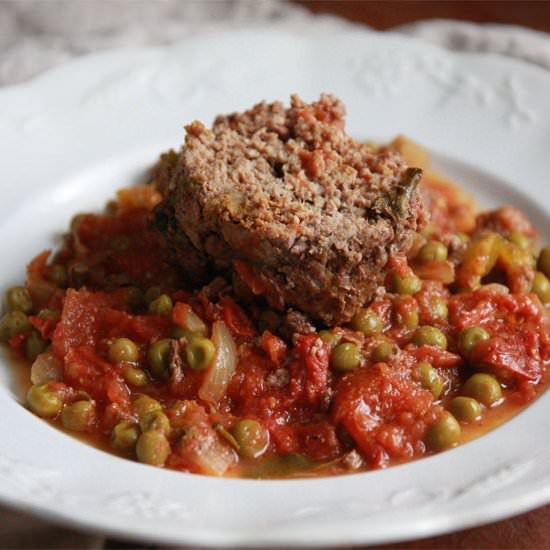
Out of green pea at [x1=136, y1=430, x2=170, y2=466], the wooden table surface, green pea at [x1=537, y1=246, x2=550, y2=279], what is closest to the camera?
green pea at [x1=136, y1=430, x2=170, y2=466]

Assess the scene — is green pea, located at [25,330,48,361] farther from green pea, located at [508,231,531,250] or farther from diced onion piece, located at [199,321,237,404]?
green pea, located at [508,231,531,250]

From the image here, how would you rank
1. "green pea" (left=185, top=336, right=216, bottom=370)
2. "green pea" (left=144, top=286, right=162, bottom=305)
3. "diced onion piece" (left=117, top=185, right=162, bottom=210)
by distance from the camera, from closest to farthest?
"green pea" (left=185, top=336, right=216, bottom=370) < "green pea" (left=144, top=286, right=162, bottom=305) < "diced onion piece" (left=117, top=185, right=162, bottom=210)

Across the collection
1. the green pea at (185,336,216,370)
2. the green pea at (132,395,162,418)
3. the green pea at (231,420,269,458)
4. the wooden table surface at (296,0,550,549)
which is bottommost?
the green pea at (231,420,269,458)

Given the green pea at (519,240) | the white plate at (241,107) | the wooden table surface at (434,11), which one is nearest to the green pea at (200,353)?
the white plate at (241,107)

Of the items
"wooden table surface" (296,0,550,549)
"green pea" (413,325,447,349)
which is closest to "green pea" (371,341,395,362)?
"green pea" (413,325,447,349)

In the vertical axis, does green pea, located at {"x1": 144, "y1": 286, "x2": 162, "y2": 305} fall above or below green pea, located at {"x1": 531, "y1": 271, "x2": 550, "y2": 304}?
above

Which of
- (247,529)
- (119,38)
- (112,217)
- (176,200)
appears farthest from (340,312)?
(119,38)

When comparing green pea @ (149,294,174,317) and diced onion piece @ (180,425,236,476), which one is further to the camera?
green pea @ (149,294,174,317)
